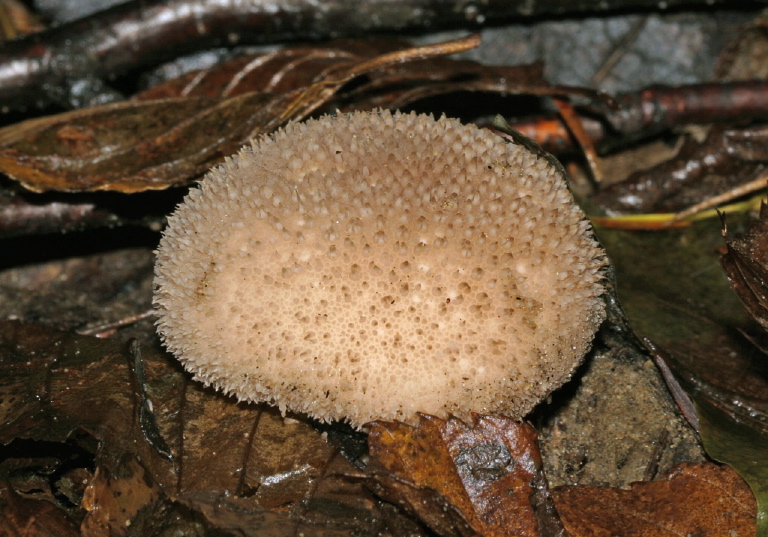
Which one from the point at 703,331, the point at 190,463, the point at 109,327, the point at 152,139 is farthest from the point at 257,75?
the point at 703,331

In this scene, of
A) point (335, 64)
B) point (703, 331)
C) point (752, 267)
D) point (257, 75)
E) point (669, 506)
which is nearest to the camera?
point (669, 506)

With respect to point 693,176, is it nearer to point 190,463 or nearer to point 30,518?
point 190,463

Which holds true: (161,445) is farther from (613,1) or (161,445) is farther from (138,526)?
(613,1)

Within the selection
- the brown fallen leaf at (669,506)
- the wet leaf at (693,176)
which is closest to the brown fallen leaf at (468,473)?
the brown fallen leaf at (669,506)

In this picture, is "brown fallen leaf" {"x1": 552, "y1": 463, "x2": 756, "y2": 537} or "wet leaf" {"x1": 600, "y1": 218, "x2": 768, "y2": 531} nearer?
"brown fallen leaf" {"x1": 552, "y1": 463, "x2": 756, "y2": 537}

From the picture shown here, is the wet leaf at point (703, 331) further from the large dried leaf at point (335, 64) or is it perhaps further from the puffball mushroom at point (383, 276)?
the large dried leaf at point (335, 64)

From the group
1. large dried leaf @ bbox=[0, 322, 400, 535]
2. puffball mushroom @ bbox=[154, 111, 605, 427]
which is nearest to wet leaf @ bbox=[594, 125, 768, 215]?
puffball mushroom @ bbox=[154, 111, 605, 427]

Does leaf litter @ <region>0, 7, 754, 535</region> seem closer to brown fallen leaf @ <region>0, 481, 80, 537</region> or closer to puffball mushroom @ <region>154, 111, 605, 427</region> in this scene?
brown fallen leaf @ <region>0, 481, 80, 537</region>

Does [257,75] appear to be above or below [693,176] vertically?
above
